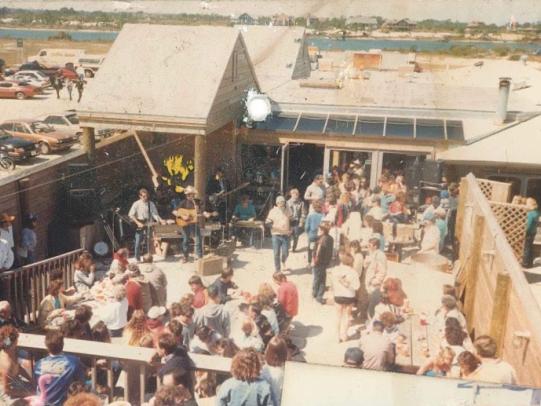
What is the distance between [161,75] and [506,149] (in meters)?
7.95

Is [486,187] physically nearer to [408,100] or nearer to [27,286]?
[408,100]

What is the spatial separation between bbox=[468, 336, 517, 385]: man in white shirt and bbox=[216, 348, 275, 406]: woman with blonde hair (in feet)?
6.43

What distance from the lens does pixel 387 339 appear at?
19.5 feet

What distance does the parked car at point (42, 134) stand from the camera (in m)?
14.3

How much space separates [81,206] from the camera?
11.9 m

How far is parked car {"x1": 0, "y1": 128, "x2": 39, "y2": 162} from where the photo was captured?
12.5m

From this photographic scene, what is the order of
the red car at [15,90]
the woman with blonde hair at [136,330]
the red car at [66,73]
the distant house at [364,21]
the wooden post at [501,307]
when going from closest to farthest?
the woman with blonde hair at [136,330]
the wooden post at [501,307]
the distant house at [364,21]
the red car at [15,90]
the red car at [66,73]

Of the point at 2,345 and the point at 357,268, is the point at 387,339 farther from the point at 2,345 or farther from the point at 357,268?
the point at 2,345

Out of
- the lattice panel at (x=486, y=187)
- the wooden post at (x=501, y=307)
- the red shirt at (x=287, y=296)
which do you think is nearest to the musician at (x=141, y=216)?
the red shirt at (x=287, y=296)

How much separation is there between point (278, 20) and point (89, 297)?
27248 mm

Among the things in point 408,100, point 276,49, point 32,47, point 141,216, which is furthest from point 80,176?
point 32,47

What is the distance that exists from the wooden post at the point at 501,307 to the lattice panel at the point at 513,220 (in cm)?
425

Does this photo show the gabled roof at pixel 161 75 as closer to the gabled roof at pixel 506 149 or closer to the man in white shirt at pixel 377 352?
the gabled roof at pixel 506 149

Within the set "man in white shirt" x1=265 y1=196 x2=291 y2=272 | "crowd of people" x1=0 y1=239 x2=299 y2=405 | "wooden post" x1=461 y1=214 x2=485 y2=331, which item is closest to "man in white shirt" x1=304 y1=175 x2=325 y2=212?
"man in white shirt" x1=265 y1=196 x2=291 y2=272
